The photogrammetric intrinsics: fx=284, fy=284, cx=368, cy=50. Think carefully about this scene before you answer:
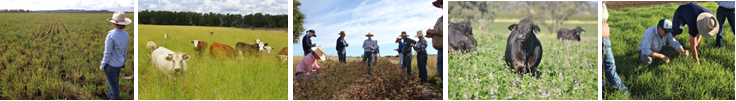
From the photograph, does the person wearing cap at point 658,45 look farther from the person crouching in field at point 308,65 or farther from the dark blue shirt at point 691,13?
the person crouching in field at point 308,65

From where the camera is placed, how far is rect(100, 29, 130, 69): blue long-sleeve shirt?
3605 millimetres

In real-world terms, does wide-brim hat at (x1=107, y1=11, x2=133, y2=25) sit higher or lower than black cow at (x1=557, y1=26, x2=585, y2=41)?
higher

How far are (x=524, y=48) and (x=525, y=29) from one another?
1.00 ft

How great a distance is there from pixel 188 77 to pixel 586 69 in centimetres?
613

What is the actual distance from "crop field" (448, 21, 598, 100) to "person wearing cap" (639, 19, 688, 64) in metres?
1.30

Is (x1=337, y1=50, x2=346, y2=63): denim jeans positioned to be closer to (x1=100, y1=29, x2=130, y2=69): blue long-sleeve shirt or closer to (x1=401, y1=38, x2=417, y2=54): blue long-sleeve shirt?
(x1=401, y1=38, x2=417, y2=54): blue long-sleeve shirt

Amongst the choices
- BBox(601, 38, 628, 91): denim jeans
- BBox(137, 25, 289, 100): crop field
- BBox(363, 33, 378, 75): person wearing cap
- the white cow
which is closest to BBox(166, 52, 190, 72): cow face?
the white cow

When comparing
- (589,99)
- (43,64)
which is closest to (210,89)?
(43,64)

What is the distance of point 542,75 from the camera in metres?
4.23

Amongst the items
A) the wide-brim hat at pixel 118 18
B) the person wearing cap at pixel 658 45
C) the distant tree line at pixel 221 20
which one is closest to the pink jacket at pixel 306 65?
the wide-brim hat at pixel 118 18

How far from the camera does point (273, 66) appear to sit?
191 inches

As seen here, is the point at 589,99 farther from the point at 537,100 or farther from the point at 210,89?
the point at 210,89

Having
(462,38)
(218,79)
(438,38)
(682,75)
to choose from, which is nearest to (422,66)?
(438,38)

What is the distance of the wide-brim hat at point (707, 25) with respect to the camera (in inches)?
198
